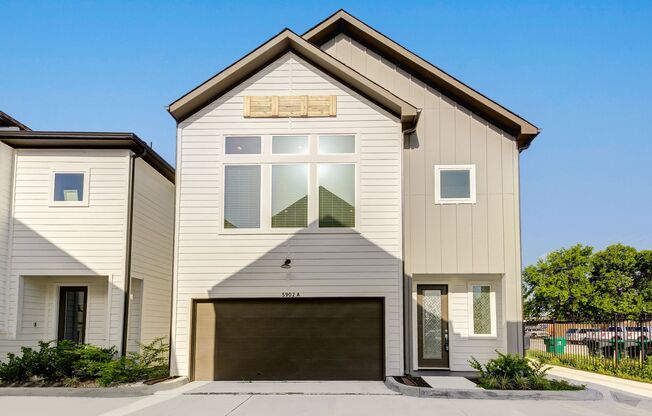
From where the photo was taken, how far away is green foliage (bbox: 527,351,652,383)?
1398 cm

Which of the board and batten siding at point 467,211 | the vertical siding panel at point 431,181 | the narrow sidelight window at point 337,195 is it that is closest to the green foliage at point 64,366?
the narrow sidelight window at point 337,195

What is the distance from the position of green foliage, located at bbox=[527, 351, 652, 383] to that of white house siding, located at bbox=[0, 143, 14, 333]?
1121 centimetres

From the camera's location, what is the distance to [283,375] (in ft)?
42.7

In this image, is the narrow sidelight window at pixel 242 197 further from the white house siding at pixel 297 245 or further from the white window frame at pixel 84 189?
the white window frame at pixel 84 189

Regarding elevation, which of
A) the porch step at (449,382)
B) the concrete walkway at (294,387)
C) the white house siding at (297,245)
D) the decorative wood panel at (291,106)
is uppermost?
the decorative wood panel at (291,106)

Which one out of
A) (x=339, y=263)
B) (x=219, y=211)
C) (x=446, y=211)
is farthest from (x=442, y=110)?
(x=219, y=211)

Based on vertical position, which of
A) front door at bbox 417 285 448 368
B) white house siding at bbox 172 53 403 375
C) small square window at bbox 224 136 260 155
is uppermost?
small square window at bbox 224 136 260 155

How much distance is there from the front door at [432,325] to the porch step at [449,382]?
1081 mm

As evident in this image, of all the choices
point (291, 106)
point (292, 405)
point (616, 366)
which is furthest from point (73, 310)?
point (616, 366)

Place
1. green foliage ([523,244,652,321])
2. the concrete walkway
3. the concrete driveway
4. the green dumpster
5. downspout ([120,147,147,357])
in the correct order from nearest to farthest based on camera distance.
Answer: the concrete driveway → the concrete walkway → downspout ([120,147,147,357]) → the green dumpster → green foliage ([523,244,652,321])

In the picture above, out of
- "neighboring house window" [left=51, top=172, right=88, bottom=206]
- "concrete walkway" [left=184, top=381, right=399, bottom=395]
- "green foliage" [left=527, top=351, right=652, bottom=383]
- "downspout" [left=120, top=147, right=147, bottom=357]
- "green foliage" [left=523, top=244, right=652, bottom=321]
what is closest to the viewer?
"concrete walkway" [left=184, top=381, right=399, bottom=395]

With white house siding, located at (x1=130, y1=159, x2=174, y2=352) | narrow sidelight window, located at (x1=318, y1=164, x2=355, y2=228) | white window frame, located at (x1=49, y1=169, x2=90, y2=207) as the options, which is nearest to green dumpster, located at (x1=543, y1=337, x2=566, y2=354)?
narrow sidelight window, located at (x1=318, y1=164, x2=355, y2=228)

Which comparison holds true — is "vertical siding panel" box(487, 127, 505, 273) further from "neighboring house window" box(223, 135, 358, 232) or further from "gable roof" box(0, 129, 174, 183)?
"gable roof" box(0, 129, 174, 183)

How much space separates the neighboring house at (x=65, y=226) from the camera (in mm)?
13328
